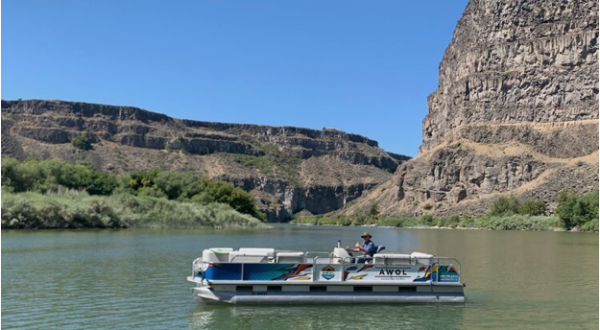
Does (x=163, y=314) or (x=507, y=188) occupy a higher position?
(x=507, y=188)

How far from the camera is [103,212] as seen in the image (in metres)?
80.9

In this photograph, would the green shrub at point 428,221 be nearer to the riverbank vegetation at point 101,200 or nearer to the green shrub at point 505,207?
the green shrub at point 505,207

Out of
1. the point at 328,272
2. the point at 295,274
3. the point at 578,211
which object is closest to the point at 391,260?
the point at 328,272

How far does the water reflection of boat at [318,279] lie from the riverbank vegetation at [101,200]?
5584 cm

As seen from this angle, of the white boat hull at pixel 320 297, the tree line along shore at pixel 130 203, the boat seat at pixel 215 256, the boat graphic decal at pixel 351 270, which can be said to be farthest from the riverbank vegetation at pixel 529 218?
the boat seat at pixel 215 256

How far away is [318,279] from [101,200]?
65.9m

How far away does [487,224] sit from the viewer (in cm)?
13425

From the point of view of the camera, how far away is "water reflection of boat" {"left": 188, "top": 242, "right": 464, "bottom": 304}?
21141 millimetres

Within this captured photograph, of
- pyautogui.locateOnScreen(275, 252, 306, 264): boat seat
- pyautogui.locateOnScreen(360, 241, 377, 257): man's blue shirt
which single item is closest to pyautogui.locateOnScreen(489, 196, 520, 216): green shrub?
pyautogui.locateOnScreen(360, 241, 377, 257): man's blue shirt

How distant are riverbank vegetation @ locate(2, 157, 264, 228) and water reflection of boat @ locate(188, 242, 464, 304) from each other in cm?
5584

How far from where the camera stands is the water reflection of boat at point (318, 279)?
2114 centimetres

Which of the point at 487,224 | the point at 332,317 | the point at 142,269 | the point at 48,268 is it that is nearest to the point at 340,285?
the point at 332,317

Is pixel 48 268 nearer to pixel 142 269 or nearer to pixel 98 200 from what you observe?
pixel 142 269

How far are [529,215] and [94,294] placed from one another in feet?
409
